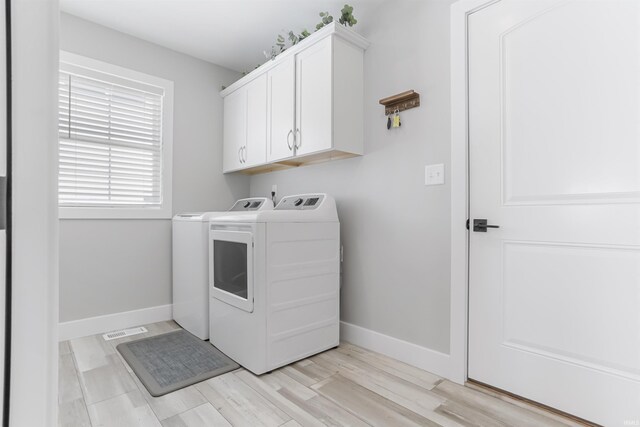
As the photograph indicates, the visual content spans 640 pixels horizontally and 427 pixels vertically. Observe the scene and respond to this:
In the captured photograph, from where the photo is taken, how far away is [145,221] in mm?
2947

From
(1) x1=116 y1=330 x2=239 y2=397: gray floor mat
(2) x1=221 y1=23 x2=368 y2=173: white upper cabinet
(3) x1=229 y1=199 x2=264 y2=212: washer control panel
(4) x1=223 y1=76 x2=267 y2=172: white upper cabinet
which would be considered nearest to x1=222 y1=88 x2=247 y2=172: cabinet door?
(4) x1=223 y1=76 x2=267 y2=172: white upper cabinet

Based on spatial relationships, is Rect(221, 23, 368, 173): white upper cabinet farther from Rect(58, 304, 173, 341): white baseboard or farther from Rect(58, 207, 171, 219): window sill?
Rect(58, 304, 173, 341): white baseboard

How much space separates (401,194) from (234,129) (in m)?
1.86

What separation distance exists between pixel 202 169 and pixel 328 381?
2.31m

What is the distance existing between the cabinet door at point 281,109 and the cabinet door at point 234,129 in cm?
45

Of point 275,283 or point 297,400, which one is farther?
point 275,283

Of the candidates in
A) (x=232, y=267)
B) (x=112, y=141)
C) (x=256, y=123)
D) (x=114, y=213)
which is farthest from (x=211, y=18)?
(x=232, y=267)

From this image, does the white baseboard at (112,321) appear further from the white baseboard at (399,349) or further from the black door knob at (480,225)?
the black door knob at (480,225)

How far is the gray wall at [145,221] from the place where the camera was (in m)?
2.60

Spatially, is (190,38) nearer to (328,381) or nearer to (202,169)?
(202,169)

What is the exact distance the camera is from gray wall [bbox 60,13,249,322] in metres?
2.60

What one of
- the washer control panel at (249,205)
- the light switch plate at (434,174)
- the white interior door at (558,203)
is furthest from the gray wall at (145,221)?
the white interior door at (558,203)

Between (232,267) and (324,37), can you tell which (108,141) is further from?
(324,37)

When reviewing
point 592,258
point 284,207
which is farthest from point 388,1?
point 592,258
